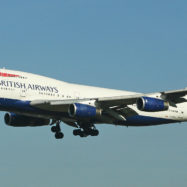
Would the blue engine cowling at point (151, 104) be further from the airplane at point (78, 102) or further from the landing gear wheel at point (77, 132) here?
the landing gear wheel at point (77, 132)

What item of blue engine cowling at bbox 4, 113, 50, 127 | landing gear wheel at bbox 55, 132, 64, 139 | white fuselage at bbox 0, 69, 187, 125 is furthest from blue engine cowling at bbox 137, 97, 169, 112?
blue engine cowling at bbox 4, 113, 50, 127

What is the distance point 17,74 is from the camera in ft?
190

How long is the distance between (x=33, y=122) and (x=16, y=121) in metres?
1.61

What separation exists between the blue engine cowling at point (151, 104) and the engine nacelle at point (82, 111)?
154 inches

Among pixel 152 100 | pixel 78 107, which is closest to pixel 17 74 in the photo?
pixel 78 107

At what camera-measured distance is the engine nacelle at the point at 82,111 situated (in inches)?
2244

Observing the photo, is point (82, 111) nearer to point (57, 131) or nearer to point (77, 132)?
point (77, 132)

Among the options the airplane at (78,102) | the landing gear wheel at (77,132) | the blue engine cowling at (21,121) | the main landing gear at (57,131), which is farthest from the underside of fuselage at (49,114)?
the blue engine cowling at (21,121)

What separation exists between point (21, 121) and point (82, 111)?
946cm

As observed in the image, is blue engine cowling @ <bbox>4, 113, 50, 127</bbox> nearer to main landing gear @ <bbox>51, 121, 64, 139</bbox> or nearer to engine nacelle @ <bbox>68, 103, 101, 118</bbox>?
main landing gear @ <bbox>51, 121, 64, 139</bbox>

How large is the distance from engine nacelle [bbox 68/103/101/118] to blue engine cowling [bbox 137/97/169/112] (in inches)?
154

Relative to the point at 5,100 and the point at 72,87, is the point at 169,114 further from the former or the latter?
the point at 5,100

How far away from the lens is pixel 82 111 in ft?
187

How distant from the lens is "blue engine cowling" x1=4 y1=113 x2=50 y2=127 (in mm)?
64312
